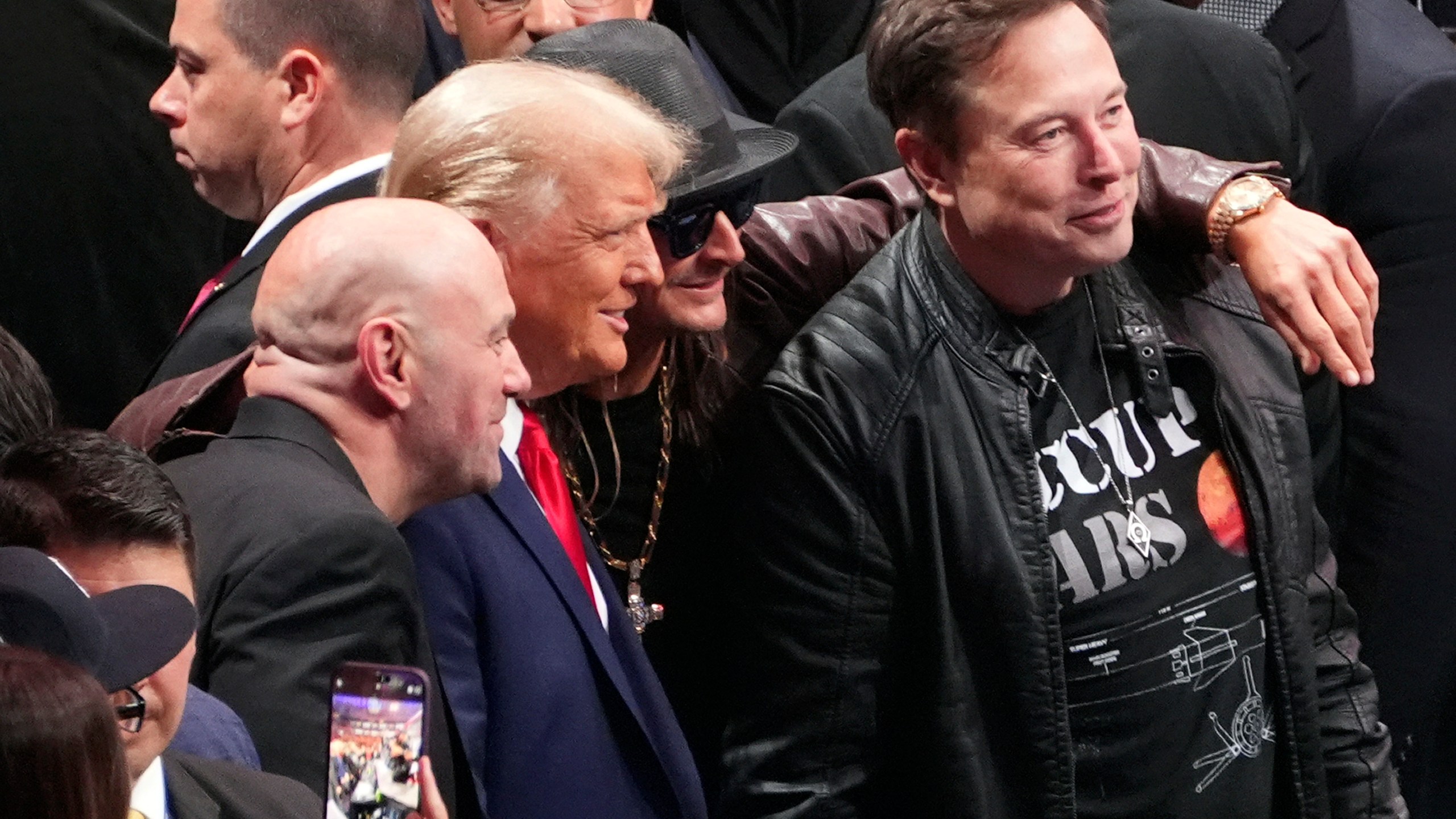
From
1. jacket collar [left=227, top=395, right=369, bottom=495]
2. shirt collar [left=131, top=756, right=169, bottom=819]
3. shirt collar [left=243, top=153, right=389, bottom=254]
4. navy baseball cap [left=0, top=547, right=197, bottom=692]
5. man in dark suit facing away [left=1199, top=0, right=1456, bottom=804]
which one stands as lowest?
man in dark suit facing away [left=1199, top=0, right=1456, bottom=804]

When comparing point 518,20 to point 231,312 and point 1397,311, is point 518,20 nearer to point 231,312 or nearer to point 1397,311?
point 231,312

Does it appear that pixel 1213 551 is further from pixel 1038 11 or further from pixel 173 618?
pixel 173 618

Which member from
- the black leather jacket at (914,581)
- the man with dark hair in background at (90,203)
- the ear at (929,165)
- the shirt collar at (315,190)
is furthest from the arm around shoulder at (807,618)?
the man with dark hair in background at (90,203)

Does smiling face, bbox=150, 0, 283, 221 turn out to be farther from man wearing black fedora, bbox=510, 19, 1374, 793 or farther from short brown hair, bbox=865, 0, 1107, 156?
short brown hair, bbox=865, 0, 1107, 156

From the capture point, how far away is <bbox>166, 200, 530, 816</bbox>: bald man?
1.99 m

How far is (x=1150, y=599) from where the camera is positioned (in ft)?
9.02

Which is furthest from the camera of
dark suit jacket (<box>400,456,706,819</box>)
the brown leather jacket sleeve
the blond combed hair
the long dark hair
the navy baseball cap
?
the brown leather jacket sleeve

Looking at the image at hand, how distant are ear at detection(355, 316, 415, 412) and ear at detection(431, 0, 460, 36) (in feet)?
5.18

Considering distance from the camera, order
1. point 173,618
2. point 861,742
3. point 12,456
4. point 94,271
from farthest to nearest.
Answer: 1. point 94,271
2. point 861,742
3. point 12,456
4. point 173,618

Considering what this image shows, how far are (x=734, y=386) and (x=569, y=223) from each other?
0.49 m

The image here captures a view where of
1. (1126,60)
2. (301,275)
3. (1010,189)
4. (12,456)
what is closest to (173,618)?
(12,456)

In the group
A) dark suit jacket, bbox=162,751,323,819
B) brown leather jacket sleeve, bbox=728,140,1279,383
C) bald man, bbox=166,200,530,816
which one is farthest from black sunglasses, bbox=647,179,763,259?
dark suit jacket, bbox=162,751,323,819

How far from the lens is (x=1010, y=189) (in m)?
2.74

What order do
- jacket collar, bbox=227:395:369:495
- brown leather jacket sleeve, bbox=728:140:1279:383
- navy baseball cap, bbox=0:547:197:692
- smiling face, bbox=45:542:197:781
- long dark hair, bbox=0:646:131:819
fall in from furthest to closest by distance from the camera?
brown leather jacket sleeve, bbox=728:140:1279:383
jacket collar, bbox=227:395:369:495
smiling face, bbox=45:542:197:781
navy baseball cap, bbox=0:547:197:692
long dark hair, bbox=0:646:131:819
